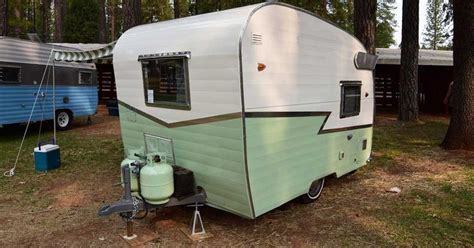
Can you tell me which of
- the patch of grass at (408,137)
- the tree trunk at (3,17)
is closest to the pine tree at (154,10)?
the tree trunk at (3,17)

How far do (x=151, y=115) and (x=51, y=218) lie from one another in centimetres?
183

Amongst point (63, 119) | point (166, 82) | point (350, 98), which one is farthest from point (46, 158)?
point (63, 119)

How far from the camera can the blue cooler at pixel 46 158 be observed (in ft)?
23.9

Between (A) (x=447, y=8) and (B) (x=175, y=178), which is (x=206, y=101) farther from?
(A) (x=447, y=8)

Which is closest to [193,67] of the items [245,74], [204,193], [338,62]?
[245,74]

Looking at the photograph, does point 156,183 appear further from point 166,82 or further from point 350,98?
point 350,98

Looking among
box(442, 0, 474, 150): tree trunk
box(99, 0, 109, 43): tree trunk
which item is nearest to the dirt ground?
→ box(442, 0, 474, 150): tree trunk

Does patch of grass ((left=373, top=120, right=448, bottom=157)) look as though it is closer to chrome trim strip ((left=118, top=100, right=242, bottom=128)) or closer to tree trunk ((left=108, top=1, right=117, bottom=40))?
chrome trim strip ((left=118, top=100, right=242, bottom=128))

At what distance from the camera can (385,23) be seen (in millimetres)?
42625

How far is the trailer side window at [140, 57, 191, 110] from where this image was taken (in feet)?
14.6

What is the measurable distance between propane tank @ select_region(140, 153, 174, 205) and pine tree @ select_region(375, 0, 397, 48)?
3916 cm

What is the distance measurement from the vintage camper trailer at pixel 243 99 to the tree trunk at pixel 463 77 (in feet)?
12.6

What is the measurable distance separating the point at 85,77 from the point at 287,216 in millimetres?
10150

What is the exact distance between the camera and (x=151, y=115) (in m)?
4.97
